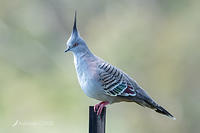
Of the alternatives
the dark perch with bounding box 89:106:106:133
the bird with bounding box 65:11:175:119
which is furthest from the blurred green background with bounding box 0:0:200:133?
the dark perch with bounding box 89:106:106:133

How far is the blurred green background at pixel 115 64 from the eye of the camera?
33.1 ft

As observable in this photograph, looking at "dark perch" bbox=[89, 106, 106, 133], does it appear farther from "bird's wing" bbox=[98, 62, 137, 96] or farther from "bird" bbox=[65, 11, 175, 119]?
"bird's wing" bbox=[98, 62, 137, 96]

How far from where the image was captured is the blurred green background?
33.1 ft

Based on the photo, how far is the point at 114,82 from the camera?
556cm

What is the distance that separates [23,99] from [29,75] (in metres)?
0.97

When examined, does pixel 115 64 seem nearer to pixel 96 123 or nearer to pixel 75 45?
pixel 75 45

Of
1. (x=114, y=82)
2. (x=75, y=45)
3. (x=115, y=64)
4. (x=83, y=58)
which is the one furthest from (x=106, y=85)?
(x=115, y=64)

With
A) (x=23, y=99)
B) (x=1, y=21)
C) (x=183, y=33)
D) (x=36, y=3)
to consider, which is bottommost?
(x=23, y=99)

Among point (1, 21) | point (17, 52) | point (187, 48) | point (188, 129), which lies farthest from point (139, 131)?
point (1, 21)

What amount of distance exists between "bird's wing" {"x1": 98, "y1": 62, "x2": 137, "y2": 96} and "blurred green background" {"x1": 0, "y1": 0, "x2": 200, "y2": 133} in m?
3.74

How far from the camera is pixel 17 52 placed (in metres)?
11.9

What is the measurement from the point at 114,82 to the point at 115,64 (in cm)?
491

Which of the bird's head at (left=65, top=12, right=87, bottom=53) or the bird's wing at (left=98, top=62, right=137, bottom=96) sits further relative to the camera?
the bird's head at (left=65, top=12, right=87, bottom=53)

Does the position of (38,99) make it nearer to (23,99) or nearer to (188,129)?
(23,99)
